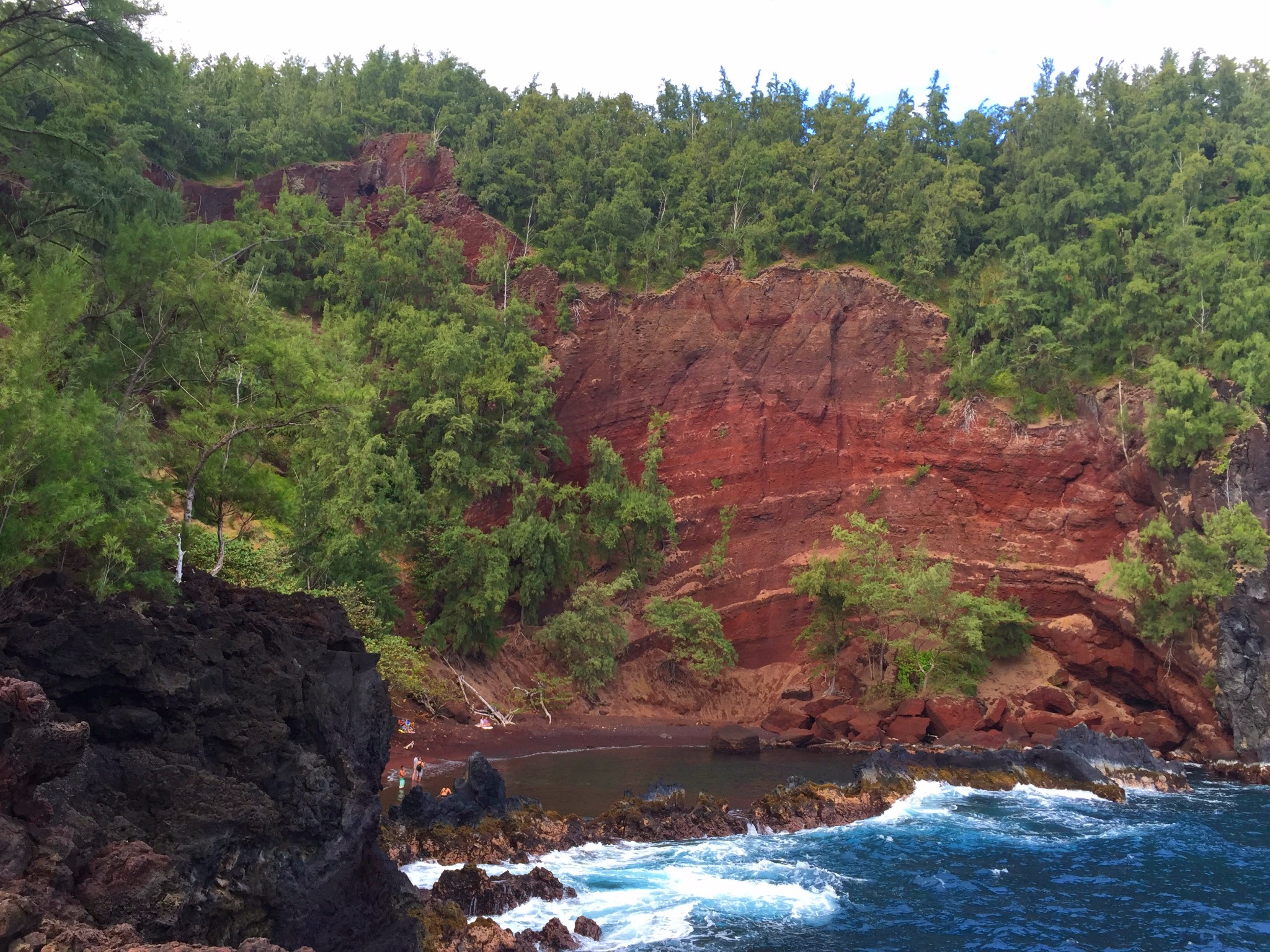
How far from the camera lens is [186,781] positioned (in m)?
10.6

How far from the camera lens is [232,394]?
16.7 metres

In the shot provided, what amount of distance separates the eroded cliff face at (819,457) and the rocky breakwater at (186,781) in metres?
20.7

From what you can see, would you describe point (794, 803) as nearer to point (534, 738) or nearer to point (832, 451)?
point (534, 738)

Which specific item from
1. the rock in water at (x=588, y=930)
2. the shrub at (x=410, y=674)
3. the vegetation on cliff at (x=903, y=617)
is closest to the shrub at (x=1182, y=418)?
the vegetation on cliff at (x=903, y=617)

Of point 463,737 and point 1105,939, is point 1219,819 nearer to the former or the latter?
point 1105,939

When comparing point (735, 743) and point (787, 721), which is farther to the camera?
point (787, 721)

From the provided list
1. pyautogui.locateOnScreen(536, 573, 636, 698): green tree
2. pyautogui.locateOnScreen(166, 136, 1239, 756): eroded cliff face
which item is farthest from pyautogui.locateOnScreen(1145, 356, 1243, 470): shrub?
pyautogui.locateOnScreen(536, 573, 636, 698): green tree

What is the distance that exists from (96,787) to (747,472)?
31.0 meters

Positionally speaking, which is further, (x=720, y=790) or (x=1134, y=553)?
(x=1134, y=553)

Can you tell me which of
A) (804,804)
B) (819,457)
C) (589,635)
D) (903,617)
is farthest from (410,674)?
(819,457)

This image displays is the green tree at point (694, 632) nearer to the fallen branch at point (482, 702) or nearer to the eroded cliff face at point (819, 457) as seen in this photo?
the eroded cliff face at point (819, 457)

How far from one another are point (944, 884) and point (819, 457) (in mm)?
23440

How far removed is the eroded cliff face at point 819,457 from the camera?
117ft

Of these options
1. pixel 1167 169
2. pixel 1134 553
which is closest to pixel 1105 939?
pixel 1134 553
